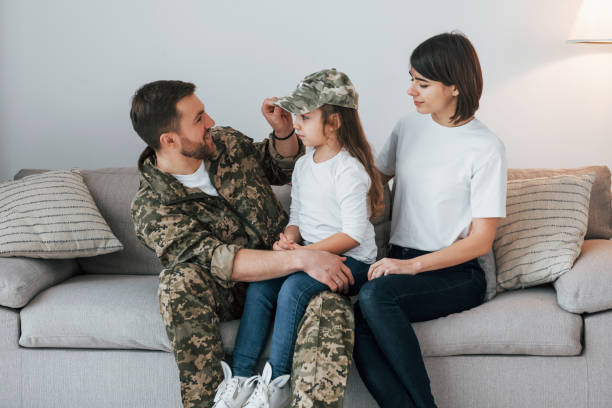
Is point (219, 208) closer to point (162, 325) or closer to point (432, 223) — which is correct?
point (162, 325)

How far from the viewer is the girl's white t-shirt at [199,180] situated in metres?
2.01

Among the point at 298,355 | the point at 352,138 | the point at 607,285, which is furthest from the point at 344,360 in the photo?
the point at 607,285

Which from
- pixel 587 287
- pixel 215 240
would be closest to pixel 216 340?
pixel 215 240

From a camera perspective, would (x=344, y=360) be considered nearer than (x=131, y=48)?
Yes

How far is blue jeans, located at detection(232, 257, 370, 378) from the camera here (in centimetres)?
172

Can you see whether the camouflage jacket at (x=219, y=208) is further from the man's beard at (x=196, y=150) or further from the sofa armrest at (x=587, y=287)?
the sofa armrest at (x=587, y=287)

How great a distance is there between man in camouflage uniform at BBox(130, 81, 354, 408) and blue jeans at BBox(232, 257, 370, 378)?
0.03 m

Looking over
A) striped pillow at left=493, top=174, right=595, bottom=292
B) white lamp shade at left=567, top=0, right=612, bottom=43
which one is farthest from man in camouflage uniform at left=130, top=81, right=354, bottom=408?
white lamp shade at left=567, top=0, right=612, bottom=43

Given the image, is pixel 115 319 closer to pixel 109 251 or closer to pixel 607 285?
pixel 109 251

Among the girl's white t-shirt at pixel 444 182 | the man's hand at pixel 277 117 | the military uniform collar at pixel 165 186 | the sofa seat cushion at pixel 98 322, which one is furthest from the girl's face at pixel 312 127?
the sofa seat cushion at pixel 98 322

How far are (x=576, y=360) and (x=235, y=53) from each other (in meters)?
1.84

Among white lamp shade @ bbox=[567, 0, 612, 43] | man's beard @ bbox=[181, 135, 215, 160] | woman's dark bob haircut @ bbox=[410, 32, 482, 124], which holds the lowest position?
man's beard @ bbox=[181, 135, 215, 160]

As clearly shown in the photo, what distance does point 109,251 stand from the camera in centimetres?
219

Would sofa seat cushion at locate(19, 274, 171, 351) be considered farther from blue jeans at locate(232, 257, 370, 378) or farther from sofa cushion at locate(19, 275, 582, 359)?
blue jeans at locate(232, 257, 370, 378)
